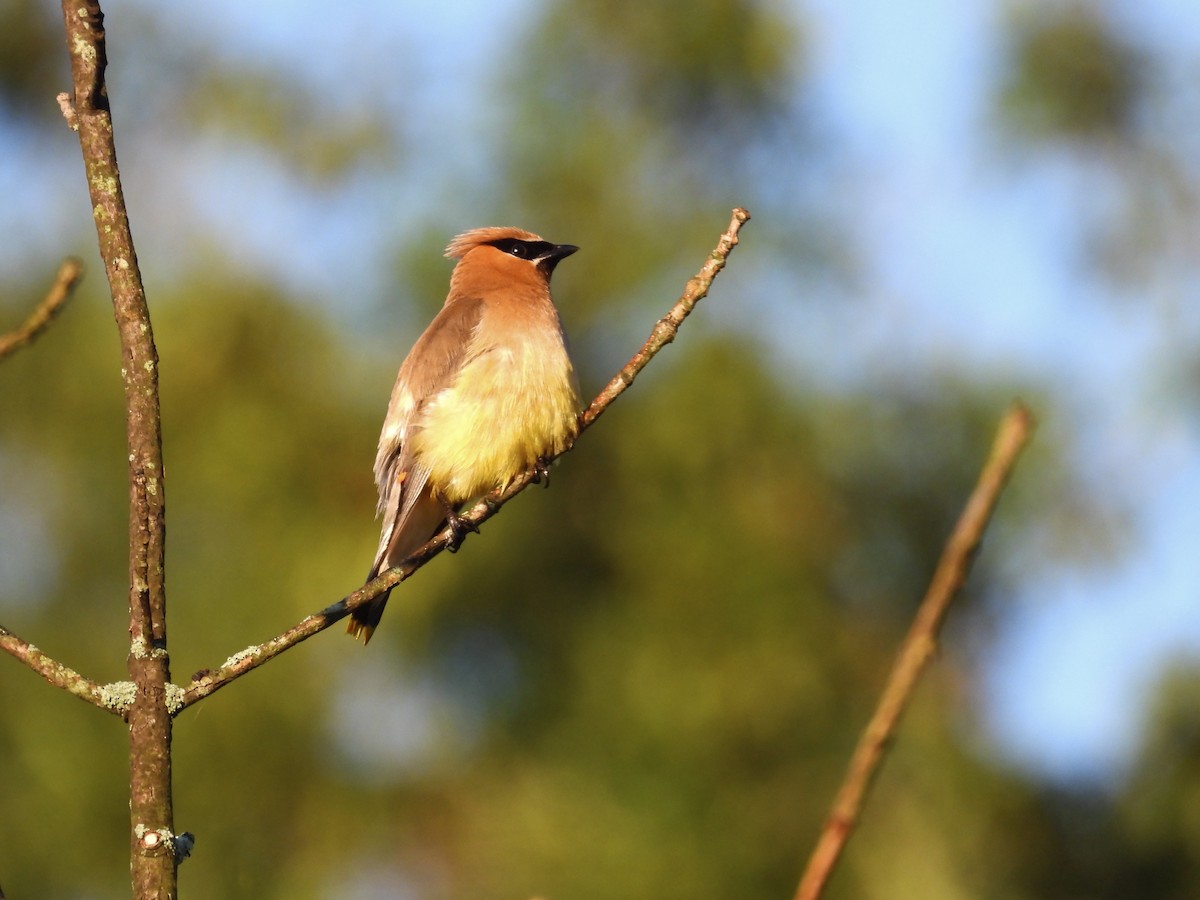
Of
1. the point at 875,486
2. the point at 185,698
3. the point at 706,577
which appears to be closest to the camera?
the point at 185,698

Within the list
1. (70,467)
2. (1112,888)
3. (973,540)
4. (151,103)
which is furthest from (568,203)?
(973,540)

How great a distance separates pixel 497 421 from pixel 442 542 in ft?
3.66

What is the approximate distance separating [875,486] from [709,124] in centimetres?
403

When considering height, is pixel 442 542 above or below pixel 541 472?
below

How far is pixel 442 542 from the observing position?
3664 millimetres

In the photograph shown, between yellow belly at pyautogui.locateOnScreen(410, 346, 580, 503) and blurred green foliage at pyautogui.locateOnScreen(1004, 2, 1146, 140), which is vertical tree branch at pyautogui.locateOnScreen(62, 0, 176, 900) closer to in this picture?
yellow belly at pyautogui.locateOnScreen(410, 346, 580, 503)

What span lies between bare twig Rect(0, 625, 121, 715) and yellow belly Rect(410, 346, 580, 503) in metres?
2.39

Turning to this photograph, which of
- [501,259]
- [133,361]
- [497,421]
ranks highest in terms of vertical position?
[501,259]

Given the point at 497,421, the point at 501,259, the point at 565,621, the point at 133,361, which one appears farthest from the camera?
the point at 565,621

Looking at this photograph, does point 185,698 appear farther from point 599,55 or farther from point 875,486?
point 599,55

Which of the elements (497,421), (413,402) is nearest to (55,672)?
(497,421)

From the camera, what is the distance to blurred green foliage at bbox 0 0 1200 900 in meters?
11.4

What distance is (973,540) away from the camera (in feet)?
4.18

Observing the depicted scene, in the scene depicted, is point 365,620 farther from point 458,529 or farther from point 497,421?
point 497,421
